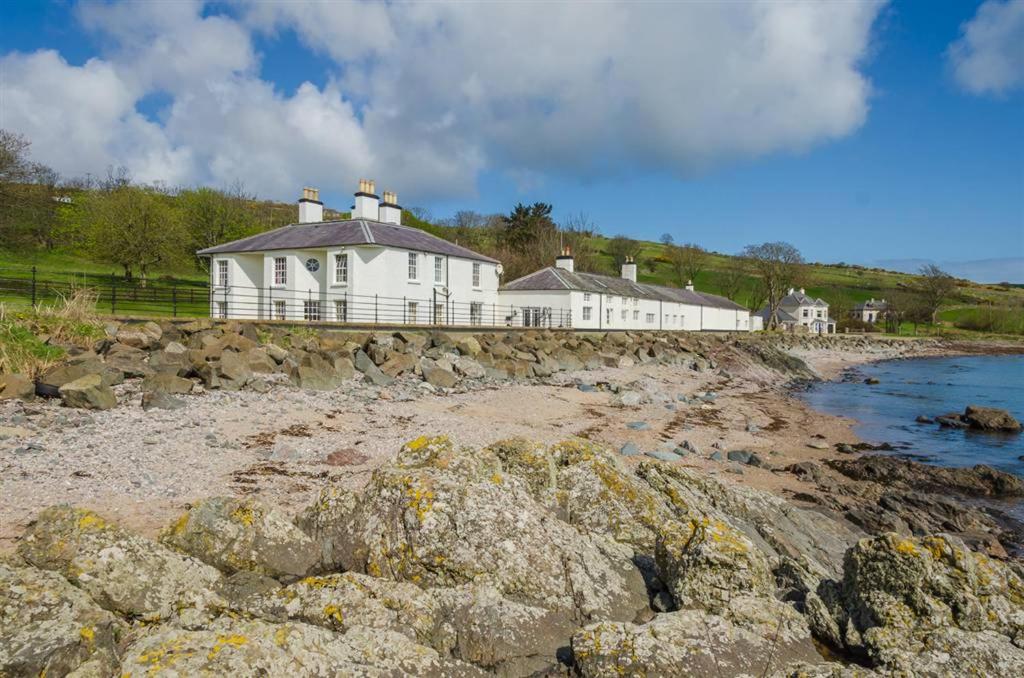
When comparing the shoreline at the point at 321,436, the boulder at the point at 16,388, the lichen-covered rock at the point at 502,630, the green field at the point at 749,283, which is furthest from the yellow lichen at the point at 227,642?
the green field at the point at 749,283

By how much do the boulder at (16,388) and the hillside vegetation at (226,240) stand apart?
14377 mm

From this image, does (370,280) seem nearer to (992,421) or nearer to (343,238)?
(343,238)

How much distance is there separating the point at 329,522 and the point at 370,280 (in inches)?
1087

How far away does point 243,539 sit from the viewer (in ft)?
15.4

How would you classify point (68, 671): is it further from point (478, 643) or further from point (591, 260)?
point (591, 260)

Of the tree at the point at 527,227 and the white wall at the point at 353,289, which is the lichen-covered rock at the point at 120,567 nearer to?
the white wall at the point at 353,289

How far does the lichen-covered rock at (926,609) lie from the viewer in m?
3.66

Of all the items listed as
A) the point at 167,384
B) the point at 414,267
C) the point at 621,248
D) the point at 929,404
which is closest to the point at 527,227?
the point at 621,248

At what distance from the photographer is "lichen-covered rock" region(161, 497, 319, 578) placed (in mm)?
4641

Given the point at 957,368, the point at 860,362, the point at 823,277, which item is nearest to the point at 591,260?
the point at 860,362

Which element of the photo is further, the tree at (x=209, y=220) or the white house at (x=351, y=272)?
the tree at (x=209, y=220)

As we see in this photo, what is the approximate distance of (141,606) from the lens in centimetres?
391

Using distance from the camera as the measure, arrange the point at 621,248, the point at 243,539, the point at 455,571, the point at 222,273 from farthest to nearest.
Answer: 1. the point at 621,248
2. the point at 222,273
3. the point at 243,539
4. the point at 455,571

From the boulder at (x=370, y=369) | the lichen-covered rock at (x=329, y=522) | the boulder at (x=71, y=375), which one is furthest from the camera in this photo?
the boulder at (x=370, y=369)
